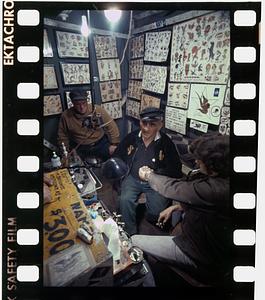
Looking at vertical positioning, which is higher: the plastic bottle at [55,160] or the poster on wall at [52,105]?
the poster on wall at [52,105]

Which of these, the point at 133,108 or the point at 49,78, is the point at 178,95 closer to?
the point at 133,108

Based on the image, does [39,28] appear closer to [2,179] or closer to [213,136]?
[2,179]

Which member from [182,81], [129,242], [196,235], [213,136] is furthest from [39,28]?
[196,235]

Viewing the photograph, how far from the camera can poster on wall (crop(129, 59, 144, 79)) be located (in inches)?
64.9

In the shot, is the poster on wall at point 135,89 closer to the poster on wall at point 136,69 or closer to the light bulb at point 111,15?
the poster on wall at point 136,69

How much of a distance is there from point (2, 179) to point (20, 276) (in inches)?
15.0

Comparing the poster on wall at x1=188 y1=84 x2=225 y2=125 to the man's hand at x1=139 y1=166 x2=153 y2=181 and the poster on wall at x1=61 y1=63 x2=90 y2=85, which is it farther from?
the poster on wall at x1=61 y1=63 x2=90 y2=85

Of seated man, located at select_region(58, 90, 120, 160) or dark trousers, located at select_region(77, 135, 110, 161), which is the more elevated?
seated man, located at select_region(58, 90, 120, 160)

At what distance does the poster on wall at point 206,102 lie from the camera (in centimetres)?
163

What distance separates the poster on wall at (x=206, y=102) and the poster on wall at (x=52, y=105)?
50cm

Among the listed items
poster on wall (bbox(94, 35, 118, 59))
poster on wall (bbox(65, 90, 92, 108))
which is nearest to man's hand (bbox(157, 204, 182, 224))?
poster on wall (bbox(65, 90, 92, 108))

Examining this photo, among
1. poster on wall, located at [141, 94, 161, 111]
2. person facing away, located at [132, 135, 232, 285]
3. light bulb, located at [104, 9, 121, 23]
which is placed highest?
light bulb, located at [104, 9, 121, 23]

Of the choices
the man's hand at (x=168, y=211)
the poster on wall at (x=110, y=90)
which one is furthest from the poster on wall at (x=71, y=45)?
the man's hand at (x=168, y=211)

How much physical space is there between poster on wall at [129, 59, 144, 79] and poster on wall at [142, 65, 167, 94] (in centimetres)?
2
